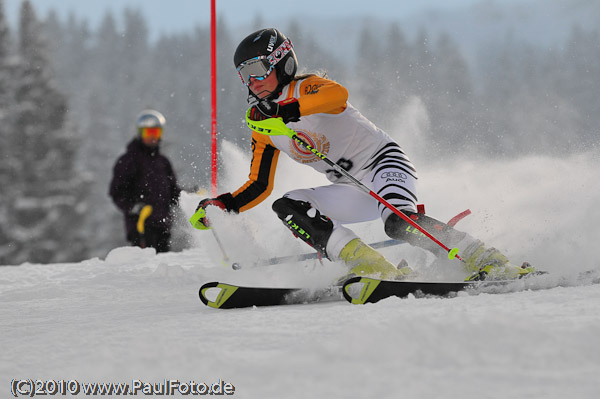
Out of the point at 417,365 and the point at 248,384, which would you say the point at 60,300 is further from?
the point at 417,365

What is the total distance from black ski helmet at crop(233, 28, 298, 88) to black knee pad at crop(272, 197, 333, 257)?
2.43ft

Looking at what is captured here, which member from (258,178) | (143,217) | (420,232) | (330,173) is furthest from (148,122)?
(420,232)

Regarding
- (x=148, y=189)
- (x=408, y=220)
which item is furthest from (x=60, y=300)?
(x=148, y=189)

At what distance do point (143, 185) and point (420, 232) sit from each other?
540 cm

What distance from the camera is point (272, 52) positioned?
11.9 feet

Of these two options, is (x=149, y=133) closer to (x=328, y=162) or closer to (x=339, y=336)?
(x=328, y=162)

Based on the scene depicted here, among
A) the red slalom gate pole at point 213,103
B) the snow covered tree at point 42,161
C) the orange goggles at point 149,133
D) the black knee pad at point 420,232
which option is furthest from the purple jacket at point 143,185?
the snow covered tree at point 42,161

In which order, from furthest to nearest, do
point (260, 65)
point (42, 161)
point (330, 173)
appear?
point (42, 161)
point (330, 173)
point (260, 65)

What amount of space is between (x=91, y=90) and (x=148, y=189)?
34.3 m

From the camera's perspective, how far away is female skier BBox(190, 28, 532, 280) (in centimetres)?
336

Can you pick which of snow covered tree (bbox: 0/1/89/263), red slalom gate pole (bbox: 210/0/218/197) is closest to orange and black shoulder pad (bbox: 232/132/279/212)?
red slalom gate pole (bbox: 210/0/218/197)

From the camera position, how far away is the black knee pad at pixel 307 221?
351 cm

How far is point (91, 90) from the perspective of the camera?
3959 centimetres

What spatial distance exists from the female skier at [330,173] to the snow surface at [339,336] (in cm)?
22
